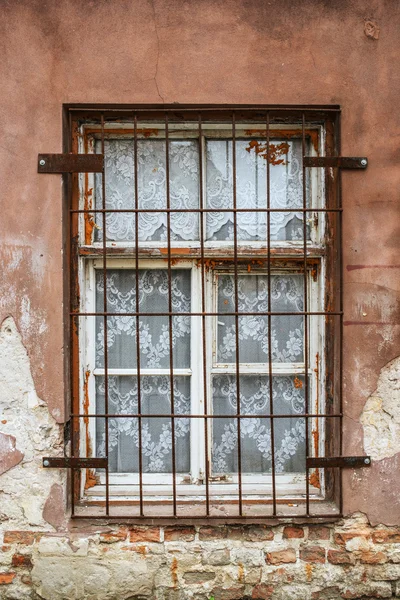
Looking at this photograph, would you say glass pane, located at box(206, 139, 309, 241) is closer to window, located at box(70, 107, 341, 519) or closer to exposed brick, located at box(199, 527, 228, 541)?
window, located at box(70, 107, 341, 519)

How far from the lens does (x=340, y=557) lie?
8.82 feet

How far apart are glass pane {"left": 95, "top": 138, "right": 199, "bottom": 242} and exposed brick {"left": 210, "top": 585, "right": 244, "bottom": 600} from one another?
5.02ft

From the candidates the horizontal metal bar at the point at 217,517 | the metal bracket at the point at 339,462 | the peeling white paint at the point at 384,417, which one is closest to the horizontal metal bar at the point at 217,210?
the peeling white paint at the point at 384,417

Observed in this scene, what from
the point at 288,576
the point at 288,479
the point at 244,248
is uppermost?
the point at 244,248

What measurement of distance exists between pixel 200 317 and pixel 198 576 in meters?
1.11

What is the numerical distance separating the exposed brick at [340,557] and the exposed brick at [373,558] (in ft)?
0.17

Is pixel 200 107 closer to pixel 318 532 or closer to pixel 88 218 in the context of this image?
pixel 88 218

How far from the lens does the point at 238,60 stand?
8.77ft

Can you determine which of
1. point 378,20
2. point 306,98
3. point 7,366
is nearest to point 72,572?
point 7,366

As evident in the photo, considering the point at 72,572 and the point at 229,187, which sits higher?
the point at 229,187

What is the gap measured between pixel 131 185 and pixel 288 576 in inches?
72.7

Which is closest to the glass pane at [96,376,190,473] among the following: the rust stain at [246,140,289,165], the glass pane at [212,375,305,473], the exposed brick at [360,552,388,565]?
the glass pane at [212,375,305,473]

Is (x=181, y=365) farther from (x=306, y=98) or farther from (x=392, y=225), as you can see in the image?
(x=306, y=98)

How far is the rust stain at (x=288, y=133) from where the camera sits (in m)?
2.82
